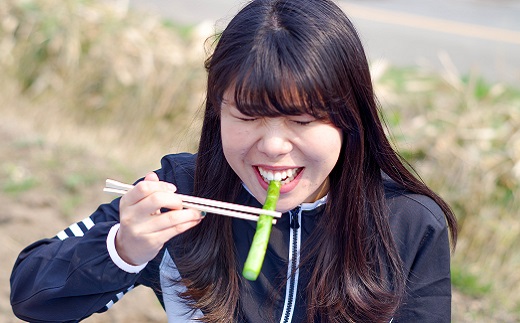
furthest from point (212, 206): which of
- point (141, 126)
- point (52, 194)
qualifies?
point (141, 126)

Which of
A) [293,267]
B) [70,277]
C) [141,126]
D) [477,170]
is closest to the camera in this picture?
[70,277]

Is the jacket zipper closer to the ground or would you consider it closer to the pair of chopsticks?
the pair of chopsticks

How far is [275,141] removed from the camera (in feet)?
5.64

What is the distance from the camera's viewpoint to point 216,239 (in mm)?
2002

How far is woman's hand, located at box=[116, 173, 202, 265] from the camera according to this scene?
1614mm

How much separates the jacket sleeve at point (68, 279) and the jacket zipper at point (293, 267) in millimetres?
399

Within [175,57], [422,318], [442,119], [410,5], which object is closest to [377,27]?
[410,5]

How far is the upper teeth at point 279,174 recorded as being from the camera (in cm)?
179

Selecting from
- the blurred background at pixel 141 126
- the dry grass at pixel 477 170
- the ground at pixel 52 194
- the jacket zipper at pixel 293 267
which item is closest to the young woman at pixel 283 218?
the jacket zipper at pixel 293 267

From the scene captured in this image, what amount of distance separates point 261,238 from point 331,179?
0.42 m

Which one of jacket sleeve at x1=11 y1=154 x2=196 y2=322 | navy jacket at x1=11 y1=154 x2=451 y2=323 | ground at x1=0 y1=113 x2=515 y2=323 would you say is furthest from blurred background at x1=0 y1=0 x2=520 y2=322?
jacket sleeve at x1=11 y1=154 x2=196 y2=322

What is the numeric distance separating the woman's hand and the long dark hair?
261 millimetres

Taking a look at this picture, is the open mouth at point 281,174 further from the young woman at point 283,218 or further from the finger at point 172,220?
the finger at point 172,220

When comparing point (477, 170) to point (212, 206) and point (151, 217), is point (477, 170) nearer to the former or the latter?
point (212, 206)
